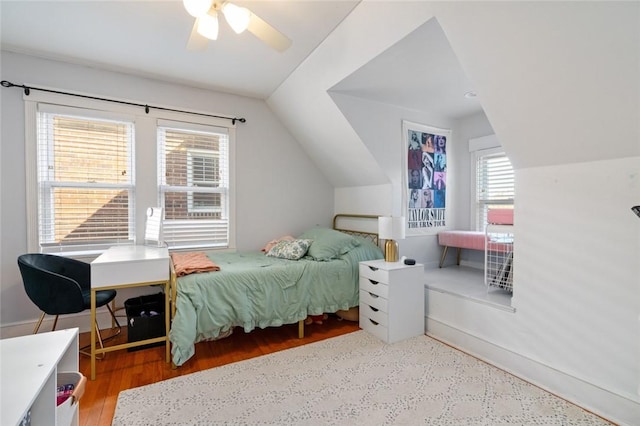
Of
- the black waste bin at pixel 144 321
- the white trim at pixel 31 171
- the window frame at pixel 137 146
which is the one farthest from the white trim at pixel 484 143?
the white trim at pixel 31 171

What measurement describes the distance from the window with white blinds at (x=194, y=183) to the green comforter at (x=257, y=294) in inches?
17.9

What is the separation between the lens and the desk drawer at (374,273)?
2580mm

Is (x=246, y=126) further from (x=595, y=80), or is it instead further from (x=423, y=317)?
(x=595, y=80)

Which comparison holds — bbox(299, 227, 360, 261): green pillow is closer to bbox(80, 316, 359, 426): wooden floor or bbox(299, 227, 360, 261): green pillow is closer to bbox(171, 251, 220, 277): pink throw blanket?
bbox(80, 316, 359, 426): wooden floor

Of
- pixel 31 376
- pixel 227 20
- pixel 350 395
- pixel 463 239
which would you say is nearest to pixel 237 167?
pixel 227 20

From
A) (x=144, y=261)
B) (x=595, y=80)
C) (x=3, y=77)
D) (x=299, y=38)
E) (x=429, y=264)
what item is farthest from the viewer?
(x=429, y=264)

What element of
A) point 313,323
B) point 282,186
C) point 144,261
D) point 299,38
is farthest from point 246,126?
point 313,323

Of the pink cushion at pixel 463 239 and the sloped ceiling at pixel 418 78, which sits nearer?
the sloped ceiling at pixel 418 78

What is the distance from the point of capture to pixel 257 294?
2496 millimetres

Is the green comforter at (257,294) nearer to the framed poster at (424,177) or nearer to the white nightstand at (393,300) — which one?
the white nightstand at (393,300)

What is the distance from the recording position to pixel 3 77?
255 cm

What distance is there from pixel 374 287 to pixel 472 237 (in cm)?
139

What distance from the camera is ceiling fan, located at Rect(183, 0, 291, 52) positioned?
1594 mm

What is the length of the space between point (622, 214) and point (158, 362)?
3.31m
